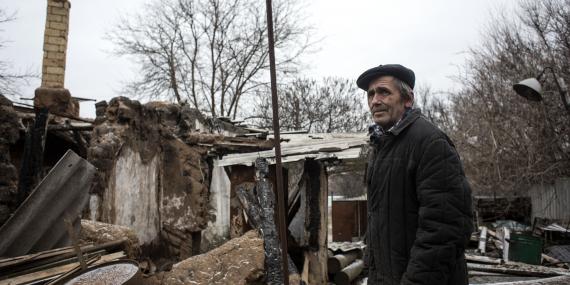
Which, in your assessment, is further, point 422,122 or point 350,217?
point 350,217

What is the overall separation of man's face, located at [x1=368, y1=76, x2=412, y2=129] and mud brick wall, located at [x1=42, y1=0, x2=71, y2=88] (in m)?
7.92

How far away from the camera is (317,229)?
6.62m

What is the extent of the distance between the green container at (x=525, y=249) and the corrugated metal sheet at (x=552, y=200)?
413cm

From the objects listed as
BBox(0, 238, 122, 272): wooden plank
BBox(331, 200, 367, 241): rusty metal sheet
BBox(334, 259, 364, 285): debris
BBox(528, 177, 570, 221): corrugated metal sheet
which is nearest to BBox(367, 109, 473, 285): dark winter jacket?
BBox(0, 238, 122, 272): wooden plank

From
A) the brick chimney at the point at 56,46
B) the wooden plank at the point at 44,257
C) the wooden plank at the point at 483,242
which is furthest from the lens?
the wooden plank at the point at 483,242

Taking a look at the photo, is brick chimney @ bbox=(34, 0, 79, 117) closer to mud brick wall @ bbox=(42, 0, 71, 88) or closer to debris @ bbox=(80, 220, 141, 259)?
mud brick wall @ bbox=(42, 0, 71, 88)

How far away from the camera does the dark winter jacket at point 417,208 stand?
6.03ft

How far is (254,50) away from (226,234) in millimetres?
14797

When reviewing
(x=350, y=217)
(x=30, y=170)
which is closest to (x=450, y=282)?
(x=30, y=170)

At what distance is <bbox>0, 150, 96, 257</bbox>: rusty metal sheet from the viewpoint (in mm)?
3621

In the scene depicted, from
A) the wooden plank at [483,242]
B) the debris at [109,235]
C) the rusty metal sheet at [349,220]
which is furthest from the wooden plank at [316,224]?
the rusty metal sheet at [349,220]

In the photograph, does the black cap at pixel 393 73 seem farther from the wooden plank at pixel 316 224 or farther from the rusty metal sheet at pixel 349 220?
the rusty metal sheet at pixel 349 220

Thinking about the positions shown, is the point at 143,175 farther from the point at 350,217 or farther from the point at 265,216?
the point at 350,217

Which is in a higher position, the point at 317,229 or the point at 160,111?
the point at 160,111
